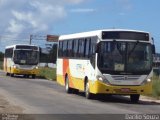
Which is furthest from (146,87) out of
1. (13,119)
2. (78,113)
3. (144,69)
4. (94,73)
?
(13,119)

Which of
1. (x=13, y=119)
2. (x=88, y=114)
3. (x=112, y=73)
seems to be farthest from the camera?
(x=112, y=73)

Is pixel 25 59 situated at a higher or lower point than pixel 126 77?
higher

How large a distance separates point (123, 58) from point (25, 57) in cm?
2706

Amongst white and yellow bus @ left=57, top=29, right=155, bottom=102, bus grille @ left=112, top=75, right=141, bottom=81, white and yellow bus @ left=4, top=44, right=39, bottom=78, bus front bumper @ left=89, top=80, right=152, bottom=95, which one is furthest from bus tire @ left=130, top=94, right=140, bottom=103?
white and yellow bus @ left=4, top=44, right=39, bottom=78

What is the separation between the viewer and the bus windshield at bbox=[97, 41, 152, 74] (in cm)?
2483

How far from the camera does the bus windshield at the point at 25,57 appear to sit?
168 ft

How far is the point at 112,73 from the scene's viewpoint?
81.1ft

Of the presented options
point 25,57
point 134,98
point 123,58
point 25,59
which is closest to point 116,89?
point 123,58

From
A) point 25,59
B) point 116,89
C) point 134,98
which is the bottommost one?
point 134,98

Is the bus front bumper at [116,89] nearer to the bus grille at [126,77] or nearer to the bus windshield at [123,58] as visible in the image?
the bus grille at [126,77]

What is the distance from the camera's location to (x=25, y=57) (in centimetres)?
5116

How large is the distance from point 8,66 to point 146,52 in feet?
107

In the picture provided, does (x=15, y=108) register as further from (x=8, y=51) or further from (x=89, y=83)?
(x=8, y=51)

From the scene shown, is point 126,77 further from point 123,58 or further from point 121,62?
point 123,58
